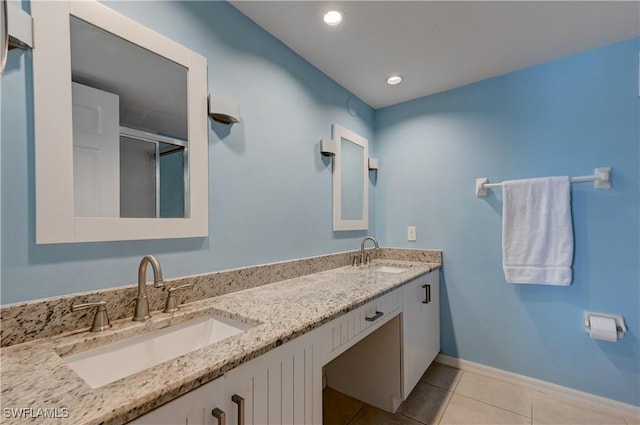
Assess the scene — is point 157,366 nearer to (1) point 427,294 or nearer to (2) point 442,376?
(1) point 427,294

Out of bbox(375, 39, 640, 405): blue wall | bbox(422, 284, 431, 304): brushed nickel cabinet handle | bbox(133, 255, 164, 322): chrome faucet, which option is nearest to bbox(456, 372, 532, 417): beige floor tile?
bbox(375, 39, 640, 405): blue wall

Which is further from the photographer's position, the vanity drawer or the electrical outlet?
the electrical outlet

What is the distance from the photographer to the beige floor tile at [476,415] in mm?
1608

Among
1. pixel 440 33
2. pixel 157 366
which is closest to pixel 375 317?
pixel 157 366

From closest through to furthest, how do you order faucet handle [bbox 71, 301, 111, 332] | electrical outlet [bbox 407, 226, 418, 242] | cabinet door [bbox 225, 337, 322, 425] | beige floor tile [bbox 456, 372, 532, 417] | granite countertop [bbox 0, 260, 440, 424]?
granite countertop [bbox 0, 260, 440, 424] → cabinet door [bbox 225, 337, 322, 425] → faucet handle [bbox 71, 301, 111, 332] → beige floor tile [bbox 456, 372, 532, 417] → electrical outlet [bbox 407, 226, 418, 242]

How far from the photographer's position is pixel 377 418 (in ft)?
5.44

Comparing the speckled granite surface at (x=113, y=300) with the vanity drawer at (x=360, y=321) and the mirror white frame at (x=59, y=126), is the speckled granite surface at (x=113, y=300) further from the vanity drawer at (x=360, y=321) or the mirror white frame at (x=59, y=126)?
the vanity drawer at (x=360, y=321)

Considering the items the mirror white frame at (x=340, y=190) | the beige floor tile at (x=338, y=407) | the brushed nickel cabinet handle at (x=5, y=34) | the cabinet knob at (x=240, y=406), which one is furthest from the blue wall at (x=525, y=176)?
the brushed nickel cabinet handle at (x=5, y=34)

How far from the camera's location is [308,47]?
174 centimetres

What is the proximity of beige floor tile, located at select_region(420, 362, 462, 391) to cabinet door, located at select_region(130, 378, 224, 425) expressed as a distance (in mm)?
1838

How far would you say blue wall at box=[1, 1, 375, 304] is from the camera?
2.67 feet

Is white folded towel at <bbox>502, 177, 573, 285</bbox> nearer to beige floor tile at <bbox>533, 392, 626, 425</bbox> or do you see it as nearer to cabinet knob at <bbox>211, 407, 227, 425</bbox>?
beige floor tile at <bbox>533, 392, 626, 425</bbox>

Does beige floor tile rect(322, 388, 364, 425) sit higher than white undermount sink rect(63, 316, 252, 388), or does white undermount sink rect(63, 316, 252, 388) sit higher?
white undermount sink rect(63, 316, 252, 388)

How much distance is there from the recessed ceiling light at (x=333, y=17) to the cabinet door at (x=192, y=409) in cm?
167
